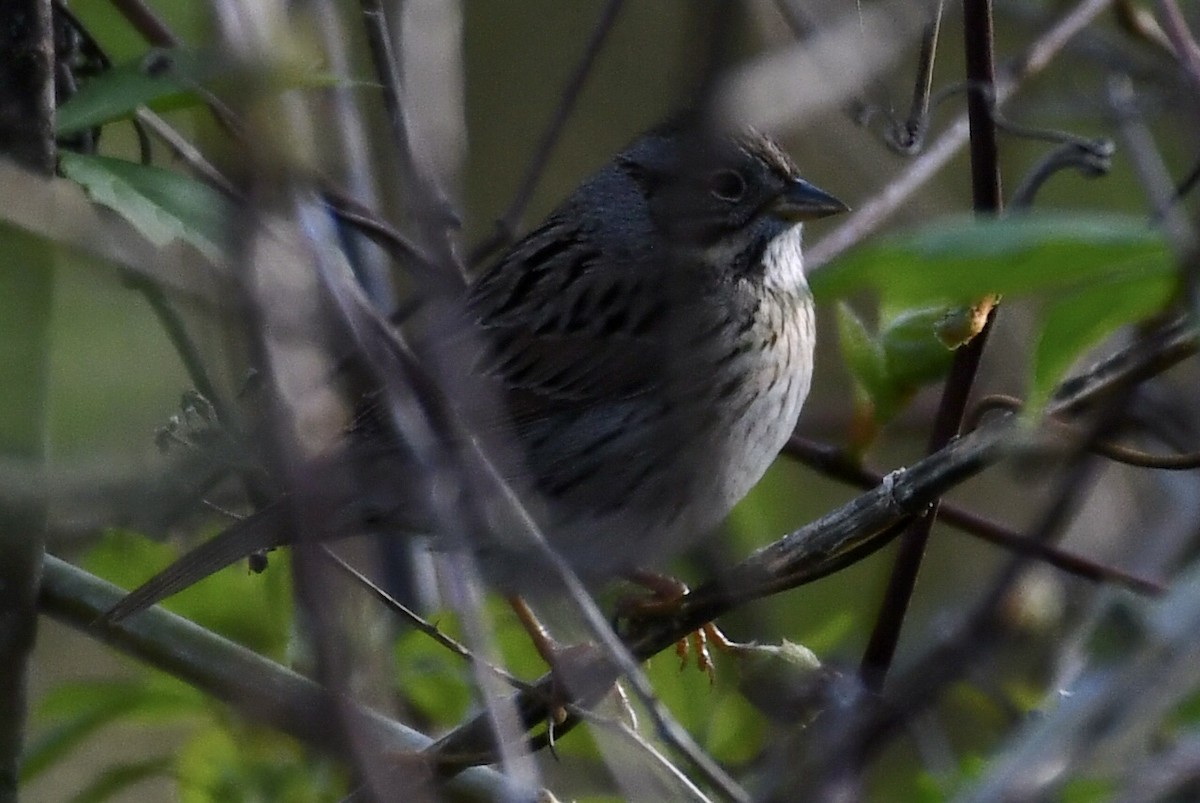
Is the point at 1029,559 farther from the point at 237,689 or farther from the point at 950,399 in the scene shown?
the point at 237,689

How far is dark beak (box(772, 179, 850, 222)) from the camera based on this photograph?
369 centimetres

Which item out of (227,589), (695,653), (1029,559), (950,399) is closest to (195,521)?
(227,589)

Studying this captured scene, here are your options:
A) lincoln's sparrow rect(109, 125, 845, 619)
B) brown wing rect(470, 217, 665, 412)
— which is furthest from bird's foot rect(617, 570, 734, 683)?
brown wing rect(470, 217, 665, 412)

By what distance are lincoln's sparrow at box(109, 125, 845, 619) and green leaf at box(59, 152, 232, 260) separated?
35.5 inches

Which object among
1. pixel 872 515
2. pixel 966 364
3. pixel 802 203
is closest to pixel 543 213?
pixel 802 203

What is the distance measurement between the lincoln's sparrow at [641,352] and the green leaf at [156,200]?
2.96ft

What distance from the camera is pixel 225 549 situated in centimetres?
303

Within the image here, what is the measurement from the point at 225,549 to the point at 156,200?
0.94 m

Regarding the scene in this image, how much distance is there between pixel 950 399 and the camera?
243 cm

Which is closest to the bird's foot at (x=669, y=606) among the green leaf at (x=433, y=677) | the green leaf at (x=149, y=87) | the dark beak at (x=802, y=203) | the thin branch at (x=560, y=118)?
the green leaf at (x=433, y=677)

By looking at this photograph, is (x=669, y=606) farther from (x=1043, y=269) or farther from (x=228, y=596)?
(x=1043, y=269)

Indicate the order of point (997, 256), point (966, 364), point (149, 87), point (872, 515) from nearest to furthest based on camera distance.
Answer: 1. point (997, 256)
2. point (872, 515)
3. point (149, 87)
4. point (966, 364)

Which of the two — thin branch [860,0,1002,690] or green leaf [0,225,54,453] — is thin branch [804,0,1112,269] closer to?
thin branch [860,0,1002,690]

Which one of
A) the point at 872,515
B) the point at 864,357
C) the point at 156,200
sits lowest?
the point at 872,515
